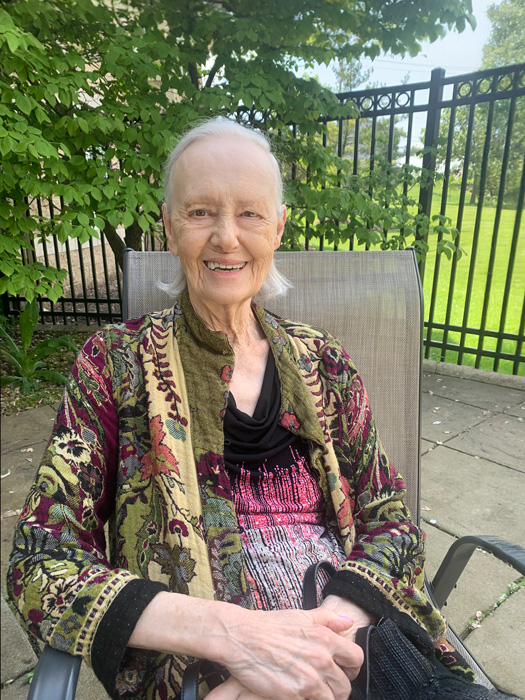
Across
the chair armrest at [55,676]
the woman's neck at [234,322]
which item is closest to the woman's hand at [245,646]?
the chair armrest at [55,676]

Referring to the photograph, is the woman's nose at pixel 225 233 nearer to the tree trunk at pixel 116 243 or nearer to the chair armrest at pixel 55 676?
the chair armrest at pixel 55 676

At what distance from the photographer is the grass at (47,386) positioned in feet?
1.94

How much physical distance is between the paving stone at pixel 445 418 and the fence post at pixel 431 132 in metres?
1.36

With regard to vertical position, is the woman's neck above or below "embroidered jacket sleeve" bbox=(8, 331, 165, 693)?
above

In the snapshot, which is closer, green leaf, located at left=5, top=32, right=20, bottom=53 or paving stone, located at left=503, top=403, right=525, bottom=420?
green leaf, located at left=5, top=32, right=20, bottom=53

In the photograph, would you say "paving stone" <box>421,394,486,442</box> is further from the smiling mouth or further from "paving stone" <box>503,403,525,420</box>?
the smiling mouth

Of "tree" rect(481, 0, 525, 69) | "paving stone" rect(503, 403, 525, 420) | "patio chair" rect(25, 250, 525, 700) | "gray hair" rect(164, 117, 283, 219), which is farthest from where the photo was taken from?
"tree" rect(481, 0, 525, 69)

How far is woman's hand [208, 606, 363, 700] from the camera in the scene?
1.00 metres

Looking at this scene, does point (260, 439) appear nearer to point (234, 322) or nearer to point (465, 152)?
point (234, 322)

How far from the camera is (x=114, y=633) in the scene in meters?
0.97

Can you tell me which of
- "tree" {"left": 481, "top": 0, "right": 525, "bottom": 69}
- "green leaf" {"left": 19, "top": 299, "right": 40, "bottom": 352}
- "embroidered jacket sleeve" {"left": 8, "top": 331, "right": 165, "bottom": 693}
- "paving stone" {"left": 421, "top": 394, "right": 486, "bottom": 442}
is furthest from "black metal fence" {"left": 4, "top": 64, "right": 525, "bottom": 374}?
"embroidered jacket sleeve" {"left": 8, "top": 331, "right": 165, "bottom": 693}

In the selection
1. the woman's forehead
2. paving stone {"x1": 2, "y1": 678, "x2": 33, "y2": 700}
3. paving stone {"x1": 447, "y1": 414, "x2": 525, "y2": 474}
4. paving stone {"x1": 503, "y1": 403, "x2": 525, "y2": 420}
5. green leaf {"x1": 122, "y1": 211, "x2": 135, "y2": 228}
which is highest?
the woman's forehead

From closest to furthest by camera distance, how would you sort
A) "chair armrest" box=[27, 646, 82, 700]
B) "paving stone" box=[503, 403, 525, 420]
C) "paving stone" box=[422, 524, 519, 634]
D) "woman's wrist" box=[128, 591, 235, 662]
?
"chair armrest" box=[27, 646, 82, 700] < "woman's wrist" box=[128, 591, 235, 662] < "paving stone" box=[422, 524, 519, 634] < "paving stone" box=[503, 403, 525, 420]

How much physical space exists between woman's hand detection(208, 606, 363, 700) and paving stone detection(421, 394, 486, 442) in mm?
2932
